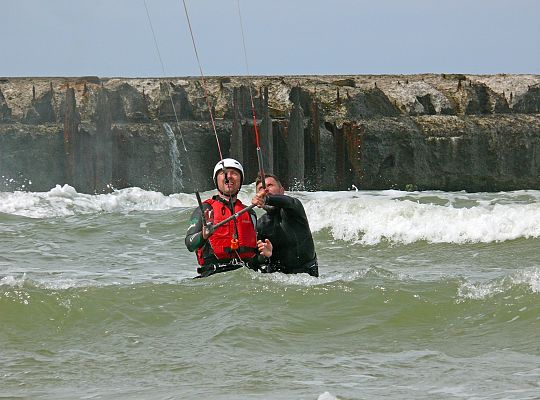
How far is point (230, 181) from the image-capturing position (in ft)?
31.6

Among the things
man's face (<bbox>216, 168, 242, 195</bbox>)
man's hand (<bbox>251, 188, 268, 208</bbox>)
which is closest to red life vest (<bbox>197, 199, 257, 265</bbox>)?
man's face (<bbox>216, 168, 242, 195</bbox>)

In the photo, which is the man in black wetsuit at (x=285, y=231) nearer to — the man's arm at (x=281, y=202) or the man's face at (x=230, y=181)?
the man's arm at (x=281, y=202)

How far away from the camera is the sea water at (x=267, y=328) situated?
7102mm

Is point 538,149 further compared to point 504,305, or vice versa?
point 538,149

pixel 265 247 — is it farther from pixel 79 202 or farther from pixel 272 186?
pixel 79 202

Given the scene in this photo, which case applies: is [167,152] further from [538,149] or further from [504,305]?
[504,305]

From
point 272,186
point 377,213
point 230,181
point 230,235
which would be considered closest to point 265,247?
point 230,235

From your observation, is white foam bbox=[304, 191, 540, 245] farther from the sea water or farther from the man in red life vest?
the man in red life vest

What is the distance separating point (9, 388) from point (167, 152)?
20.5 metres

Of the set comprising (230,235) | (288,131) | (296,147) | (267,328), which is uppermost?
(288,131)

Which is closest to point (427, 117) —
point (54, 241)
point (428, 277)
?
point (54, 241)

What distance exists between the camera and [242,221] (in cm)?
962

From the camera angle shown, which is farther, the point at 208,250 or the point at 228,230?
the point at 208,250

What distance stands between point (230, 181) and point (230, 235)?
0.44 meters
